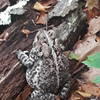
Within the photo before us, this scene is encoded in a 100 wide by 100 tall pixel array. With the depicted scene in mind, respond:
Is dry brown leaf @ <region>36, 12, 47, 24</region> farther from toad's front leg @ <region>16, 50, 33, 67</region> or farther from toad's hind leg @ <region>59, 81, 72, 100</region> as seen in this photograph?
toad's hind leg @ <region>59, 81, 72, 100</region>

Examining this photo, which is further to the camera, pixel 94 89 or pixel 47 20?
pixel 47 20

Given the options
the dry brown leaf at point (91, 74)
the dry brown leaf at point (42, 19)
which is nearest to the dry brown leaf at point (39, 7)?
the dry brown leaf at point (42, 19)

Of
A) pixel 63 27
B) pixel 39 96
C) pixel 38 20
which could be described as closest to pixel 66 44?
pixel 63 27

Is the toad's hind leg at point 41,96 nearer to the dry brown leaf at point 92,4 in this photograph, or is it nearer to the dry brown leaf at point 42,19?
the dry brown leaf at point 42,19

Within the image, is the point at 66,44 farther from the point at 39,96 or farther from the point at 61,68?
the point at 39,96

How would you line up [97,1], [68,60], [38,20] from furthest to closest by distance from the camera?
[97,1], [38,20], [68,60]

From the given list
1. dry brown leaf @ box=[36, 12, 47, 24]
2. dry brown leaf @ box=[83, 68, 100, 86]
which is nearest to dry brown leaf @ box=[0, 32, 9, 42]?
dry brown leaf @ box=[36, 12, 47, 24]

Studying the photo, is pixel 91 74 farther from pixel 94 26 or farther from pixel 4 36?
pixel 4 36
